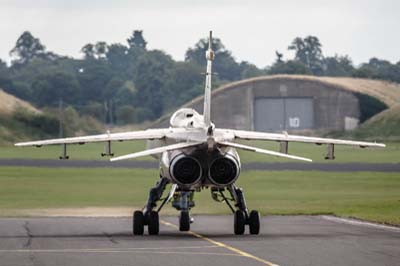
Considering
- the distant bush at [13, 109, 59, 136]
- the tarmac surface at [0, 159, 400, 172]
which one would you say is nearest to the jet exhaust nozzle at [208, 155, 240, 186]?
the tarmac surface at [0, 159, 400, 172]

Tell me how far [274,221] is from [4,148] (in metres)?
55.0

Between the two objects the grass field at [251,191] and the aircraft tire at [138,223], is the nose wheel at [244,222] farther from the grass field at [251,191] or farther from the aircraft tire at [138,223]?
the grass field at [251,191]

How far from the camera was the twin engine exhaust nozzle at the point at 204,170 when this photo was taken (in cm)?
2945

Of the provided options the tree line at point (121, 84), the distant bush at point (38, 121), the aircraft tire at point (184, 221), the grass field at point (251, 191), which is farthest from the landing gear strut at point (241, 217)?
the tree line at point (121, 84)

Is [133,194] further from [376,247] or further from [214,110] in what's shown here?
[214,110]

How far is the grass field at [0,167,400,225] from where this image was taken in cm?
4478

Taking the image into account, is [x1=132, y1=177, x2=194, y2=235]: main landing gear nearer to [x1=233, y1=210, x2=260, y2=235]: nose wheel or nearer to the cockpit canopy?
[x1=233, y1=210, x2=260, y2=235]: nose wheel

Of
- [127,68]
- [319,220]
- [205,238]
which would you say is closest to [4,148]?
[319,220]

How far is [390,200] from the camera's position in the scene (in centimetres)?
4778

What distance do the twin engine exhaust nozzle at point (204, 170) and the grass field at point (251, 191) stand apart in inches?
307

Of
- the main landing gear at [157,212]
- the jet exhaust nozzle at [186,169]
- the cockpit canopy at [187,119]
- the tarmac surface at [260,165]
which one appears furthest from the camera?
the tarmac surface at [260,165]

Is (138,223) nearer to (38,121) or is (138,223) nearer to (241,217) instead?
(241,217)

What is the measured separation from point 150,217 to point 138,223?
33cm

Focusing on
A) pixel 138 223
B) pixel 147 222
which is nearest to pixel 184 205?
pixel 147 222
